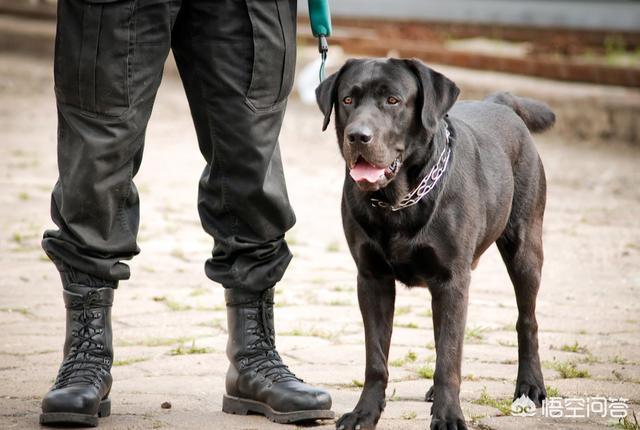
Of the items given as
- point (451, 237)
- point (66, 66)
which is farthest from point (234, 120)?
point (451, 237)

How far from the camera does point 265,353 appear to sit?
3.73m

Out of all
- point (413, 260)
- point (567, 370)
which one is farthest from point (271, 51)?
point (567, 370)

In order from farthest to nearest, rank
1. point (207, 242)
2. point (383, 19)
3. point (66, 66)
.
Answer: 1. point (383, 19)
2. point (207, 242)
3. point (66, 66)

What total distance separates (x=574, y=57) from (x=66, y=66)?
9815 millimetres

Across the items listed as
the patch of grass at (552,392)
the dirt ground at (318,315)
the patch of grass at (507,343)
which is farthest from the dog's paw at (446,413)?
the patch of grass at (507,343)

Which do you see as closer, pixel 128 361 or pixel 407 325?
pixel 128 361

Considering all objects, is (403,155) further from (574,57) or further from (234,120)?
(574,57)

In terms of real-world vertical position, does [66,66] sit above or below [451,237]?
above

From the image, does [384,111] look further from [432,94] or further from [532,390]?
[532,390]

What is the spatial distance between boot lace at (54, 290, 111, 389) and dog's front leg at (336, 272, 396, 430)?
0.80 m

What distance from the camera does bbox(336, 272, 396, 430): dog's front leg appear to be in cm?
345

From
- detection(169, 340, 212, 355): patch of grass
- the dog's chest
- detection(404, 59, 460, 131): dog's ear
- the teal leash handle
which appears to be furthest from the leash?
detection(169, 340, 212, 355): patch of grass

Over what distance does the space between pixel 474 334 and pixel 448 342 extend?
1.31 metres

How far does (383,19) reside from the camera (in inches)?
599
